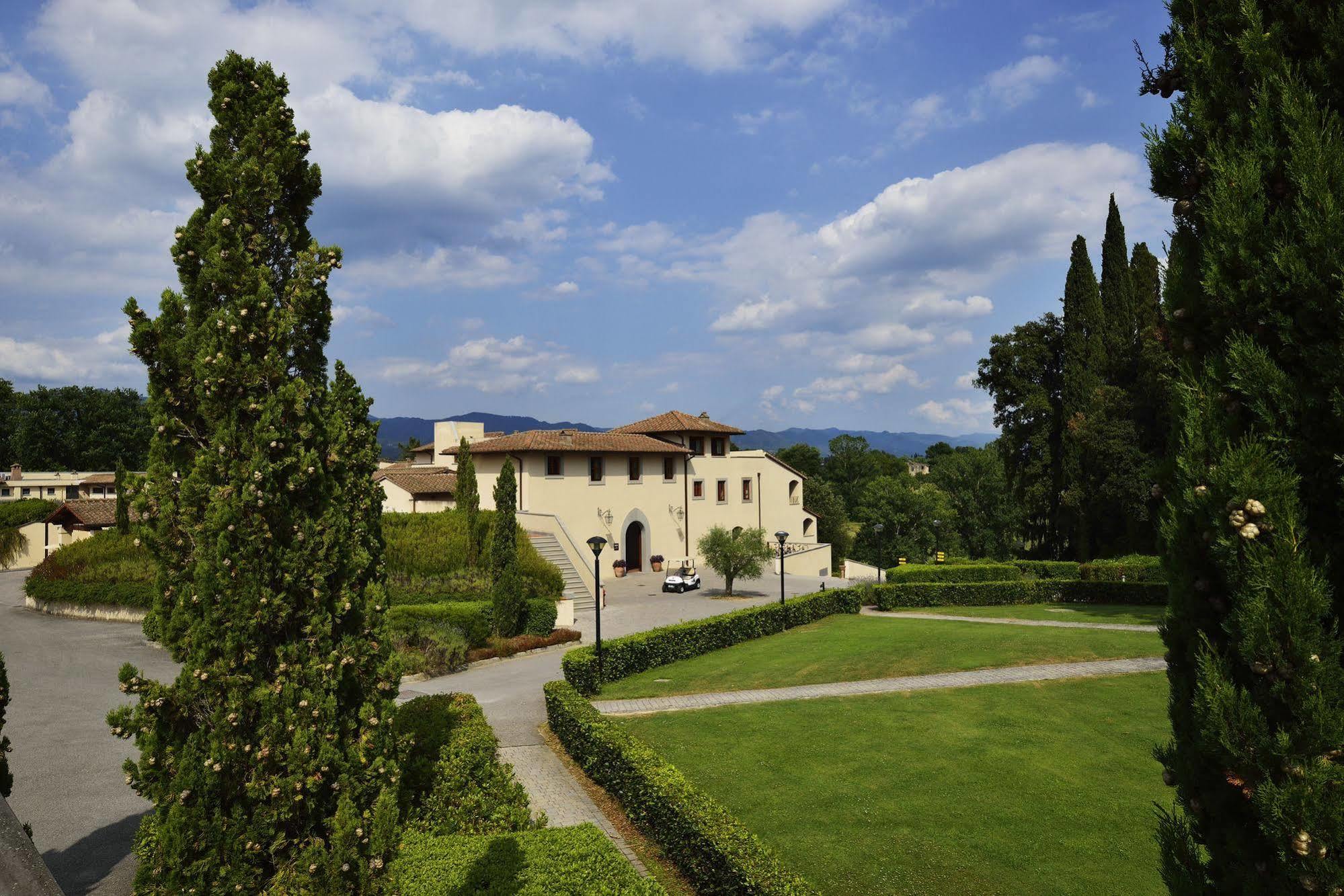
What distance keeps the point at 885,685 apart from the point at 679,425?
91.4 feet

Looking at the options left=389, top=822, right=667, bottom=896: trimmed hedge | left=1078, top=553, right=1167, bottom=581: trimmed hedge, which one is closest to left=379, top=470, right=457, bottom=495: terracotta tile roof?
left=1078, top=553, right=1167, bottom=581: trimmed hedge

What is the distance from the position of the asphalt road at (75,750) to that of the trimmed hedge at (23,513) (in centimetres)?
2451

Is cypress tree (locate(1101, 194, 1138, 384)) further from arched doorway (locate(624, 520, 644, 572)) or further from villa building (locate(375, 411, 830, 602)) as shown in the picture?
arched doorway (locate(624, 520, 644, 572))

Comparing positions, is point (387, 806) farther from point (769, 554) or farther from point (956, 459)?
point (956, 459)

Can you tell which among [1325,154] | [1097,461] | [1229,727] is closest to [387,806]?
[1229,727]

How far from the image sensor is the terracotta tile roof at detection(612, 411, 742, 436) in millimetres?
43844

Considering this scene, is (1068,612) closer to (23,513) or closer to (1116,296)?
(1116,296)

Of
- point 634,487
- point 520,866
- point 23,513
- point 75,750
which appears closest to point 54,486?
point 23,513

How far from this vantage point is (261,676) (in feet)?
21.7

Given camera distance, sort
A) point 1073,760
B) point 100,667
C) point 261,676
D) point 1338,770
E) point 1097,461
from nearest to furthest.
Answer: point 1338,770 → point 261,676 → point 1073,760 → point 100,667 → point 1097,461

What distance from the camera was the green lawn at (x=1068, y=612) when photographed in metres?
26.7

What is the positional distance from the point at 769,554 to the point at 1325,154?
30613 millimetres

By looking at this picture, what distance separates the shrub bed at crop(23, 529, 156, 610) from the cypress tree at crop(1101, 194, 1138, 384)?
1857 inches

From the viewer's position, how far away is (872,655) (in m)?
20.2
